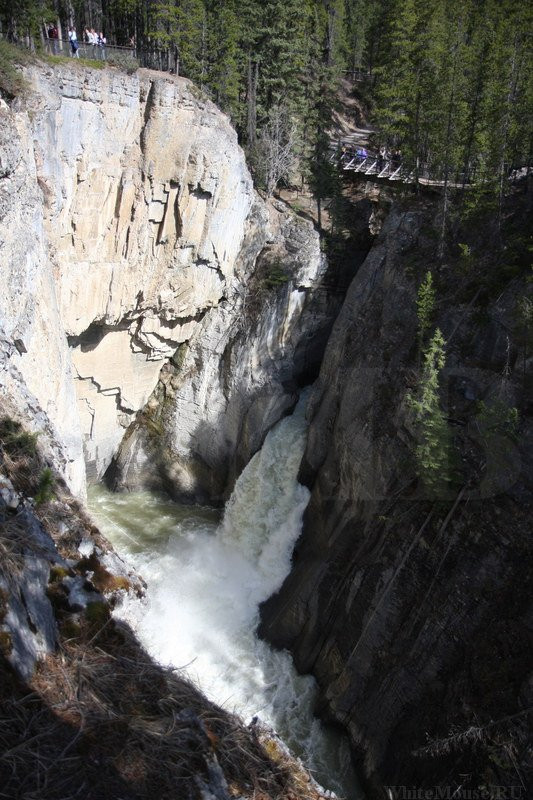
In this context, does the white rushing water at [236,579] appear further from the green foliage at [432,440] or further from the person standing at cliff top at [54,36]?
the person standing at cliff top at [54,36]

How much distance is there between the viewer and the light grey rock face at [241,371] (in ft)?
76.7

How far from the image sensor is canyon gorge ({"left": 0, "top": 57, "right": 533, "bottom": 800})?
1182 centimetres

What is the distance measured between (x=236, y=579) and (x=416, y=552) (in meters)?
7.98

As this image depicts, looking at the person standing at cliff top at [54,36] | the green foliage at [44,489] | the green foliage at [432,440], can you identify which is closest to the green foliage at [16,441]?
the green foliage at [44,489]

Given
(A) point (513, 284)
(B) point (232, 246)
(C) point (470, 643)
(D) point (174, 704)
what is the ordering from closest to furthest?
1. (D) point (174, 704)
2. (C) point (470, 643)
3. (A) point (513, 284)
4. (B) point (232, 246)

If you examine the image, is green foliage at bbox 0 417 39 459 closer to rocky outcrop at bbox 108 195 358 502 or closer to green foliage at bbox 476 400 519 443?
green foliage at bbox 476 400 519 443

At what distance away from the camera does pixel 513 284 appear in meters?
16.4

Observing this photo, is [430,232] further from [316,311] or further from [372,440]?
[372,440]

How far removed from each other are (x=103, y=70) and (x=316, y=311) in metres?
11.8

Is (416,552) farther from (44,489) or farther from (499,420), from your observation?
(44,489)

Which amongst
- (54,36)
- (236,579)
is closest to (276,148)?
(54,36)

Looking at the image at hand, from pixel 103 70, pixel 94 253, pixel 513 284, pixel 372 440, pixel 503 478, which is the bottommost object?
pixel 372 440

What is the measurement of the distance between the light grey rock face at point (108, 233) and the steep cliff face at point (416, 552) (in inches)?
281

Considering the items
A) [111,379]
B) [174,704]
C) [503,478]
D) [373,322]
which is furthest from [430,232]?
[174,704]
